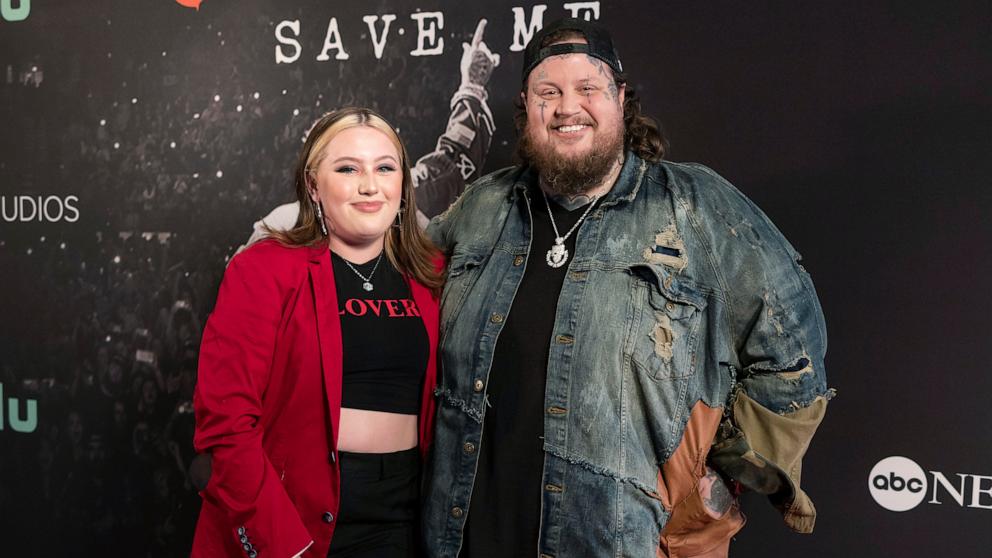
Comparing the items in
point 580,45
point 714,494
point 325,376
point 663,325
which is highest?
point 580,45

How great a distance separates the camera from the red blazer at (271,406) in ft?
6.08

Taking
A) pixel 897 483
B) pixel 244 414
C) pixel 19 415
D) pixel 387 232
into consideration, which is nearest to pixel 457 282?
pixel 387 232

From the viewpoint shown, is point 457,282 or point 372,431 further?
point 457,282

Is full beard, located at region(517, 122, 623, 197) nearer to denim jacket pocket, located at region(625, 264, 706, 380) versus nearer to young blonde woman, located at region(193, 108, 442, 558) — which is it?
denim jacket pocket, located at region(625, 264, 706, 380)

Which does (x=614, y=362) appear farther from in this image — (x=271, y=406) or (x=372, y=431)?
(x=271, y=406)

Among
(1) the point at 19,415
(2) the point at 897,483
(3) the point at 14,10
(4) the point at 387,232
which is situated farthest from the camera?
(1) the point at 19,415

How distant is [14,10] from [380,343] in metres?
2.25

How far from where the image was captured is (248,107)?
2.92m

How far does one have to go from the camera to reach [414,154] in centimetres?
275

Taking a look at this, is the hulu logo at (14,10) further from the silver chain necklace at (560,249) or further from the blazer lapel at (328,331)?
the silver chain necklace at (560,249)

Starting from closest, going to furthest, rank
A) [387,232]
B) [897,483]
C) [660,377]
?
[660,377] < [387,232] < [897,483]

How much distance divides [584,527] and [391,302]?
2.24 feet

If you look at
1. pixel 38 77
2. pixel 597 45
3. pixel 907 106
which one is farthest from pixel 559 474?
pixel 38 77

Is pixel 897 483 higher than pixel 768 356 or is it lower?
lower
